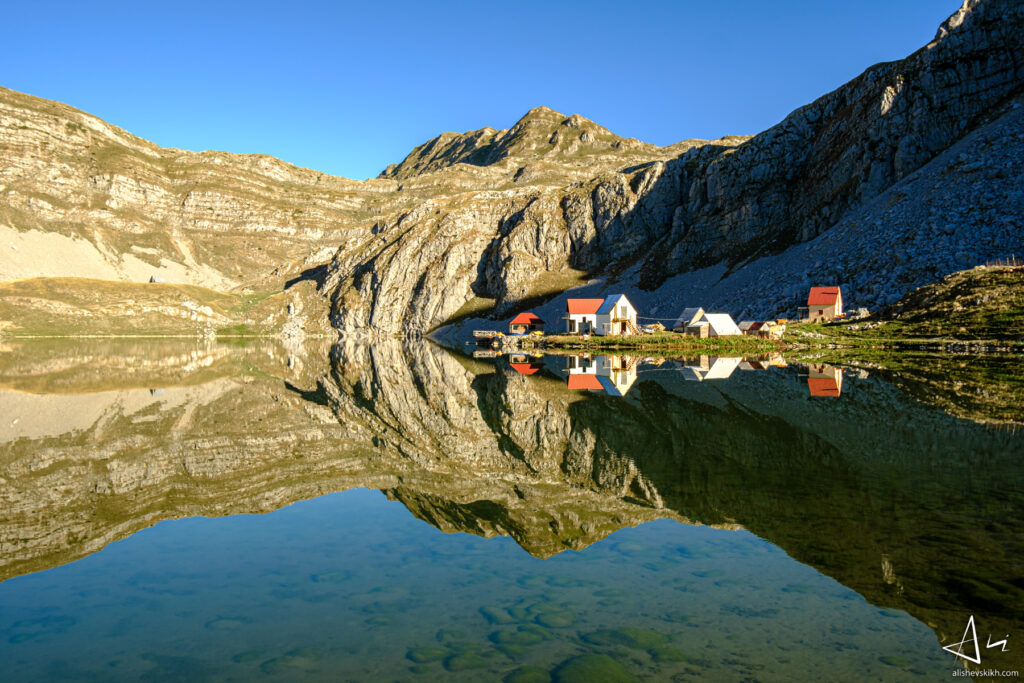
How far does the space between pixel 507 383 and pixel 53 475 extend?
27523 mm

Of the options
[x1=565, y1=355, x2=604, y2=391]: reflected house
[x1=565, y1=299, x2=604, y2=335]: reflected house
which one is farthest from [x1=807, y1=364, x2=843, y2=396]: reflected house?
[x1=565, y1=299, x2=604, y2=335]: reflected house

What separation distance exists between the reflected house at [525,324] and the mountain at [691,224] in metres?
21.8

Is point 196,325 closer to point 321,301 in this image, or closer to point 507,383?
point 321,301

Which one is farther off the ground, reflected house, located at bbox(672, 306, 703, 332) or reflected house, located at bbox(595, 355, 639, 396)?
reflected house, located at bbox(672, 306, 703, 332)

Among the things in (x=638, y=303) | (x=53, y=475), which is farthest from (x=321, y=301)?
(x=53, y=475)

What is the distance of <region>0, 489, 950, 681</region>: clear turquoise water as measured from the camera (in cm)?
730

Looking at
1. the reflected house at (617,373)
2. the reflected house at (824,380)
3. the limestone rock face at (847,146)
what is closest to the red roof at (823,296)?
the limestone rock face at (847,146)

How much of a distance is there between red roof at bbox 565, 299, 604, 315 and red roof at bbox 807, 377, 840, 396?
206 feet

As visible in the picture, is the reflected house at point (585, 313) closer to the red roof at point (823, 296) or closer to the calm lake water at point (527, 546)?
the red roof at point (823, 296)

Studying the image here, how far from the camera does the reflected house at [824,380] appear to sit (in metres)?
29.8

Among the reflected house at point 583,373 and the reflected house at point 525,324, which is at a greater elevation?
the reflected house at point 525,324

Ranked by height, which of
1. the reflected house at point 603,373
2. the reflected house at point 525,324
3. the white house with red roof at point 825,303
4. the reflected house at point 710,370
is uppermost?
the white house with red roof at point 825,303

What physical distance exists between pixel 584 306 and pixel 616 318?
568 centimetres

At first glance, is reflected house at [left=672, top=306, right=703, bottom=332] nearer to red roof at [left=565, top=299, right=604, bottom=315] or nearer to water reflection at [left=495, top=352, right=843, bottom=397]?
→ red roof at [left=565, top=299, right=604, bottom=315]
